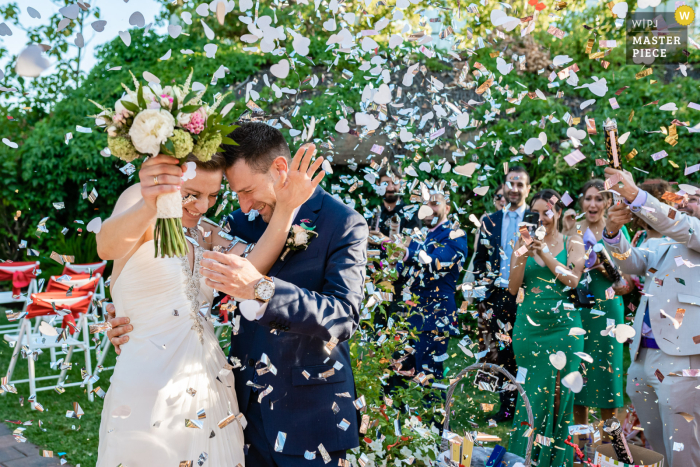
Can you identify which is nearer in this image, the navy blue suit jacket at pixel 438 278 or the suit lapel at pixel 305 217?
the suit lapel at pixel 305 217

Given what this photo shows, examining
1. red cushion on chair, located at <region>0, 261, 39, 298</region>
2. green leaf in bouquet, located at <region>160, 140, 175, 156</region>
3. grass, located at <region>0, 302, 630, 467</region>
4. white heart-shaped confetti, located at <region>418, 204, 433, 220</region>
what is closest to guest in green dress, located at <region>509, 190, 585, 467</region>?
grass, located at <region>0, 302, 630, 467</region>

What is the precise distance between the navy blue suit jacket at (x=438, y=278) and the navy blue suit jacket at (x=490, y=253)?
0.43 metres

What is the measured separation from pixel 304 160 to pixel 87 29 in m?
14.4

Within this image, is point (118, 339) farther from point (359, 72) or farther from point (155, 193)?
point (359, 72)

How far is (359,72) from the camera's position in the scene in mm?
8117

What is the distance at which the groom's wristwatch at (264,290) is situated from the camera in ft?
5.93

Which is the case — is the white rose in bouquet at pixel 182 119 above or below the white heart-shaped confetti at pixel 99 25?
below

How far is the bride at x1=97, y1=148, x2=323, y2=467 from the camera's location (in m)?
2.05

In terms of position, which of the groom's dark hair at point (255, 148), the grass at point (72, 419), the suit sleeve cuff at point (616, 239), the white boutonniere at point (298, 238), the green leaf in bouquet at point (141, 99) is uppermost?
the green leaf in bouquet at point (141, 99)

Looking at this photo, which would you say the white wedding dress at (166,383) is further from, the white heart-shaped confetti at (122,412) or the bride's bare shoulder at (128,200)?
the bride's bare shoulder at (128,200)

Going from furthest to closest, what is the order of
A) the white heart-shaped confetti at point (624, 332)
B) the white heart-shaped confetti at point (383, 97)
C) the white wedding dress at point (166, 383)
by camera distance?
the white heart-shaped confetti at point (383, 97) → the white heart-shaped confetti at point (624, 332) → the white wedding dress at point (166, 383)

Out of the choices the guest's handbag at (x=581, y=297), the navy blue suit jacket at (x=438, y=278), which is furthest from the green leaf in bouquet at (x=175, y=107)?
the guest's handbag at (x=581, y=297)

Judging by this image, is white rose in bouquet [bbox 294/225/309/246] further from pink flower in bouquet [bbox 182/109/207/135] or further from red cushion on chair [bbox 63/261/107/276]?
red cushion on chair [bbox 63/261/107/276]

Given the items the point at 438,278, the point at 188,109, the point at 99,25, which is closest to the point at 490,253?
the point at 438,278
